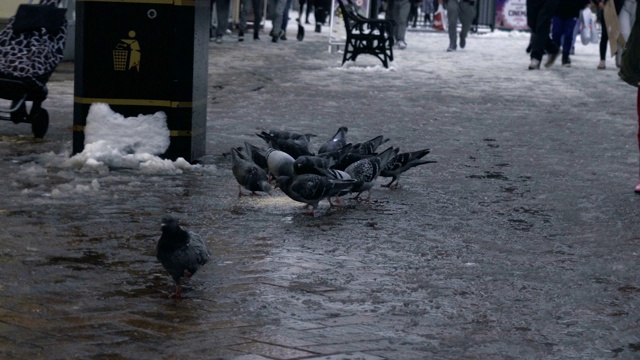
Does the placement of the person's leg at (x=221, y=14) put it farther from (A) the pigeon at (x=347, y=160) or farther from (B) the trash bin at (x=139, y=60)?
(A) the pigeon at (x=347, y=160)

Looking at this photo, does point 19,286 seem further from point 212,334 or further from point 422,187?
point 422,187

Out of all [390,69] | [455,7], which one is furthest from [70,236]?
[455,7]

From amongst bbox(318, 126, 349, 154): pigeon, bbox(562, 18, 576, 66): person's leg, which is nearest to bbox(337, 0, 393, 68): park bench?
bbox(562, 18, 576, 66): person's leg

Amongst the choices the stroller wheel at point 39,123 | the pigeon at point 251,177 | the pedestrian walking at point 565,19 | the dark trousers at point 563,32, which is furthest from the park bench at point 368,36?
the pigeon at point 251,177

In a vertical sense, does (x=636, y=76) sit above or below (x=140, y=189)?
above

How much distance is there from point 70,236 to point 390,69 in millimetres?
14549

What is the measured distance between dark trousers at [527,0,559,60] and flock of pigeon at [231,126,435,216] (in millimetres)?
13122

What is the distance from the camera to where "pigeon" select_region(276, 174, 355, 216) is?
7.75 metres

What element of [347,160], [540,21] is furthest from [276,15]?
[347,160]

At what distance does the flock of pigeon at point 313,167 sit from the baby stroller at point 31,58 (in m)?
2.40

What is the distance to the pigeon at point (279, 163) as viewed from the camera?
8406 mm

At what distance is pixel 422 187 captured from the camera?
30.7ft

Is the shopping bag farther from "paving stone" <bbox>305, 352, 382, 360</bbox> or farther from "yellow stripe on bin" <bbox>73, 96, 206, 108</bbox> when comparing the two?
"paving stone" <bbox>305, 352, 382, 360</bbox>

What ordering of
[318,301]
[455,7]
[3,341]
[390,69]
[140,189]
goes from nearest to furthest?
[3,341] < [318,301] < [140,189] < [390,69] < [455,7]
